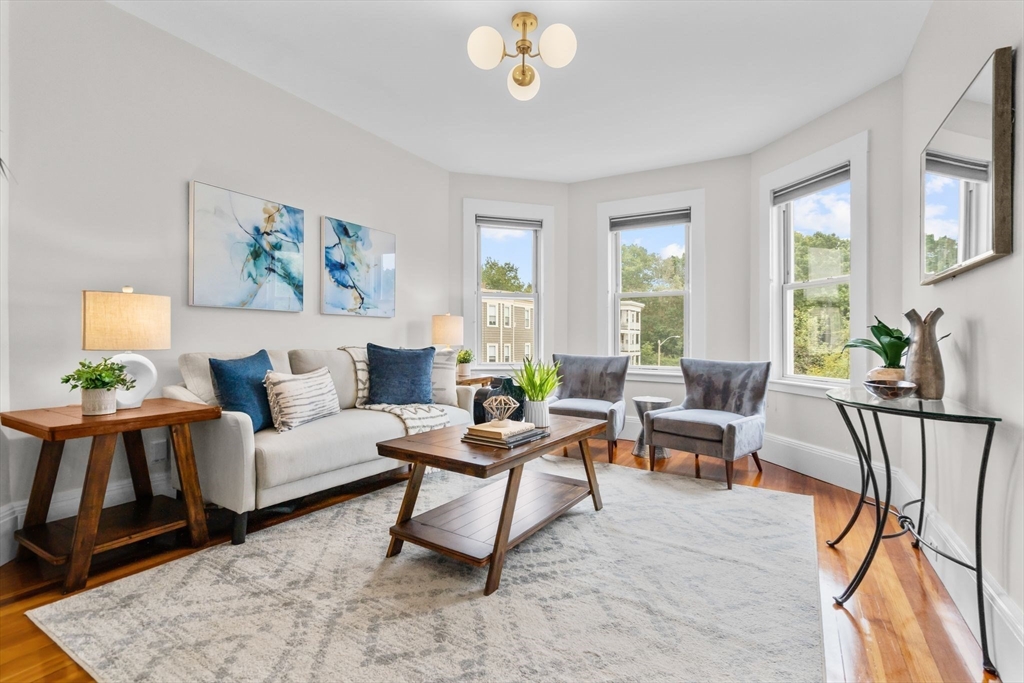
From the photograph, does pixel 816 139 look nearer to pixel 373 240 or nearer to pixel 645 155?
pixel 645 155

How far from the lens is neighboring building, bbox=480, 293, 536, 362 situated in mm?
5332

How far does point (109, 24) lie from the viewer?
2639 millimetres

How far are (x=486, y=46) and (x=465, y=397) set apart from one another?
2.44m

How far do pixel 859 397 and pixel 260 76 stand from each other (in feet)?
12.8

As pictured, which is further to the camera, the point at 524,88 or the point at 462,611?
the point at 524,88

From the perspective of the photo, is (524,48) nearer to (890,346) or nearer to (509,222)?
(890,346)

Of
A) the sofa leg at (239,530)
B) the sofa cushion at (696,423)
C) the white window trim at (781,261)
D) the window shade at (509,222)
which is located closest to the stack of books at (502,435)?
the sofa leg at (239,530)

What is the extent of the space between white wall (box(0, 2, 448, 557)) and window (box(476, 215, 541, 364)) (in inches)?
70.9

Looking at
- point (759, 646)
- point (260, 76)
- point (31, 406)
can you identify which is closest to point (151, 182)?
point (260, 76)

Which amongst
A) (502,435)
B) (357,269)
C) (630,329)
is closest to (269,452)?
(502,435)

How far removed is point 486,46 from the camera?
2426mm

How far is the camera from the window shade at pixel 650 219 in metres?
4.90

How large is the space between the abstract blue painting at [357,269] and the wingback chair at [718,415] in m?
2.46

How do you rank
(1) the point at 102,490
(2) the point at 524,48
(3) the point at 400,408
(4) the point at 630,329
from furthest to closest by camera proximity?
(4) the point at 630,329, (3) the point at 400,408, (2) the point at 524,48, (1) the point at 102,490
